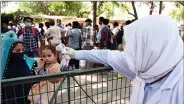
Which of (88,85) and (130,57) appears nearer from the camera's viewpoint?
(130,57)

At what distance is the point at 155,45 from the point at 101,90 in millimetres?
1237

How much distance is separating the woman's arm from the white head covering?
0.34 m

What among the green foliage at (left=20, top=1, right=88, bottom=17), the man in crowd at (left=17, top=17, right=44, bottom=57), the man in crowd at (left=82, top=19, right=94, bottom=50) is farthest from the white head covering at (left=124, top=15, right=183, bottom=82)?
the green foliage at (left=20, top=1, right=88, bottom=17)

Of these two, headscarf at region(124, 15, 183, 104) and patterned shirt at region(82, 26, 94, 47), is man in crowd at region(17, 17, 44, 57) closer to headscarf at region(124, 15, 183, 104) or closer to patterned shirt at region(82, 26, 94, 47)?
patterned shirt at region(82, 26, 94, 47)

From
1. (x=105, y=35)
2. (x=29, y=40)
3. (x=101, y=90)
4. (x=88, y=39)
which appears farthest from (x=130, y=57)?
(x=88, y=39)

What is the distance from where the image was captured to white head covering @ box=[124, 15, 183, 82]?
1.59 metres

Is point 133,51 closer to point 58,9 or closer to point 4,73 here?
point 4,73

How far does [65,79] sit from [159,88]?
850 mm

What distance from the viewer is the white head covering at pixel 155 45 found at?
62.6 inches

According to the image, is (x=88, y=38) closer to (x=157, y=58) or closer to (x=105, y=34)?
(x=105, y=34)

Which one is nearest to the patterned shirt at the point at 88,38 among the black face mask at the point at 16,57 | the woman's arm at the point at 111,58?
the black face mask at the point at 16,57

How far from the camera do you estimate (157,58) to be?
1620mm

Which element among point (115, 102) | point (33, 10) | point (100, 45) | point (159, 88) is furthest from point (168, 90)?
point (33, 10)

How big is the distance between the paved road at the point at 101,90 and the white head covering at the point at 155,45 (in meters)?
0.89
